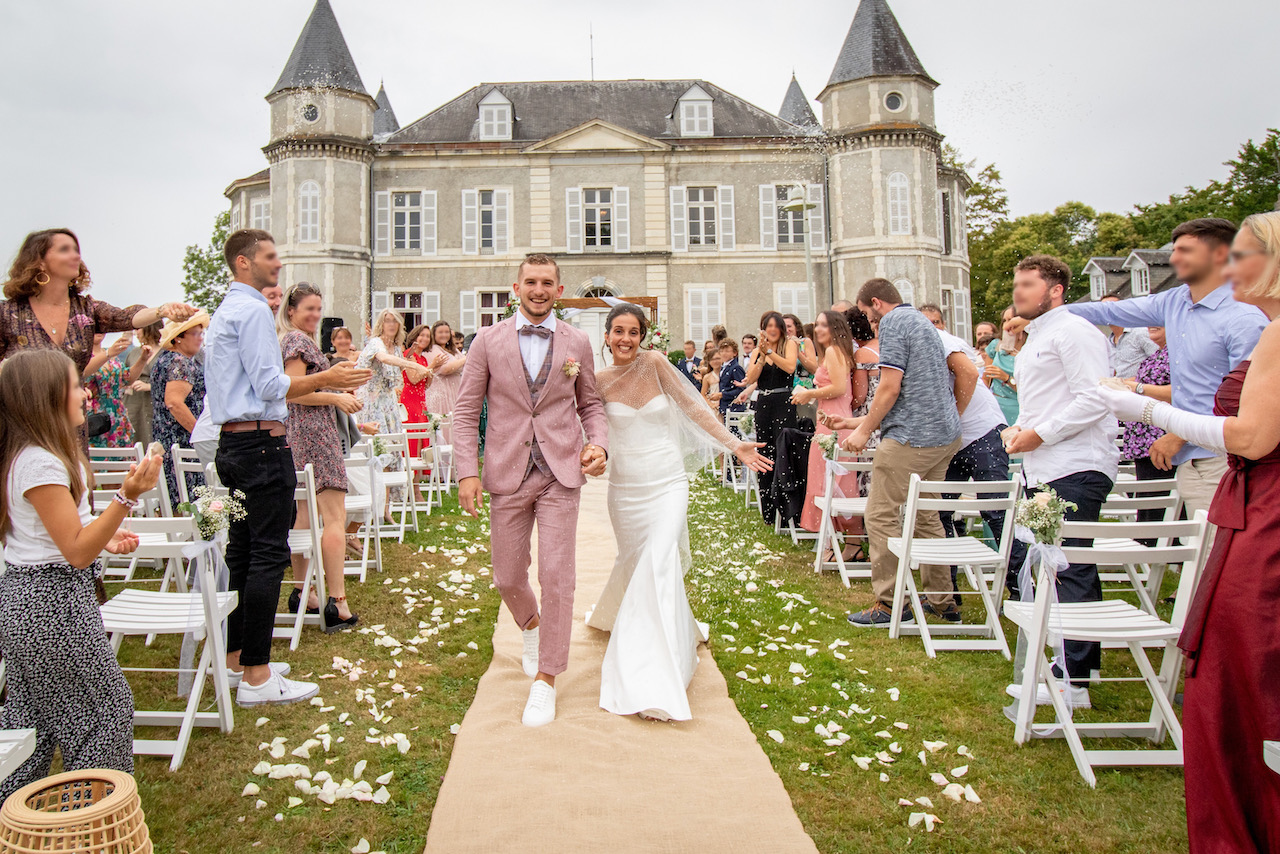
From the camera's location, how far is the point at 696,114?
1192 inches

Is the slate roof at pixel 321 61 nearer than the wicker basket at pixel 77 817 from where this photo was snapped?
No

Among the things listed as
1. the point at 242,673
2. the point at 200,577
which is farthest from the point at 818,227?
the point at 200,577

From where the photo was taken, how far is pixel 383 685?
192 inches

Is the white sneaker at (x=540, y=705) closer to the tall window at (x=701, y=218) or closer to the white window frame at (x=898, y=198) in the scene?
the tall window at (x=701, y=218)

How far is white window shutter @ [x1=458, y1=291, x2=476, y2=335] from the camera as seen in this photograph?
2908 centimetres

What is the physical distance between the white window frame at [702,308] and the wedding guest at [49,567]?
87.7ft

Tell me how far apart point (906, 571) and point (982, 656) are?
2.22 ft

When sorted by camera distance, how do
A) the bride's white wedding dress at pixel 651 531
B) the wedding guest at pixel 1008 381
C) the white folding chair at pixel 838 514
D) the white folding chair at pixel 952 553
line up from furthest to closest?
the wedding guest at pixel 1008 381 → the white folding chair at pixel 838 514 → the white folding chair at pixel 952 553 → the bride's white wedding dress at pixel 651 531

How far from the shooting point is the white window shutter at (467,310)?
1145 inches

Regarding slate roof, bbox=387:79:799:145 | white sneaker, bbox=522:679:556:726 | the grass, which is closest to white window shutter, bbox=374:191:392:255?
slate roof, bbox=387:79:799:145

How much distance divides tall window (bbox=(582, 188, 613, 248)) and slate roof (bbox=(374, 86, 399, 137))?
12381 mm

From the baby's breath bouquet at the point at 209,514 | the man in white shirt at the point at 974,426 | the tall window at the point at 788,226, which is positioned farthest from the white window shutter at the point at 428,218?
the baby's breath bouquet at the point at 209,514

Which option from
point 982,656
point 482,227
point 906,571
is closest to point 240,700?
point 906,571

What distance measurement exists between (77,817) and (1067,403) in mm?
4730
